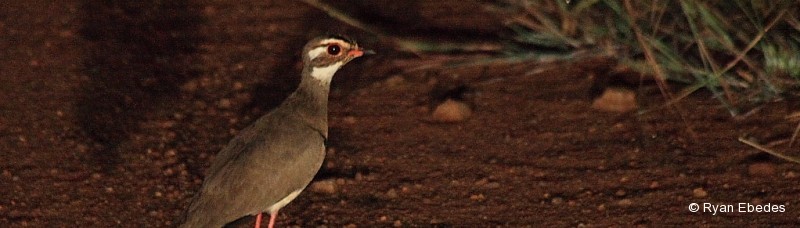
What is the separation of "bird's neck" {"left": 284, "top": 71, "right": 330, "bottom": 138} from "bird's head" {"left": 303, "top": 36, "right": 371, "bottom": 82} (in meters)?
0.03

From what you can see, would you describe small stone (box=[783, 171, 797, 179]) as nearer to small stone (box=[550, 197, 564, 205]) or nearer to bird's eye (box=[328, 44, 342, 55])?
small stone (box=[550, 197, 564, 205])

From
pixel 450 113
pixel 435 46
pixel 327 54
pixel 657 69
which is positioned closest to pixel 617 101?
pixel 657 69

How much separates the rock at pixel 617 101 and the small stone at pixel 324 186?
1.35 m

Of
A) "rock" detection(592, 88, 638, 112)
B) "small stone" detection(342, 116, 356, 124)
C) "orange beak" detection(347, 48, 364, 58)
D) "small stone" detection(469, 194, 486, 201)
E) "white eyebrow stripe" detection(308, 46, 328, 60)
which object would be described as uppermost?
"rock" detection(592, 88, 638, 112)

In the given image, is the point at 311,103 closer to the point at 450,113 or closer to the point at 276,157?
the point at 276,157

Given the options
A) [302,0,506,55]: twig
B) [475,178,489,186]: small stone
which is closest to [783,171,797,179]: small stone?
[475,178,489,186]: small stone

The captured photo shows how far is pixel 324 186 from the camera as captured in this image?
571cm

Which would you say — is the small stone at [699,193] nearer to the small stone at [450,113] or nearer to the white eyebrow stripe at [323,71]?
the small stone at [450,113]

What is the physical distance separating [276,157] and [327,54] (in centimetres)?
51

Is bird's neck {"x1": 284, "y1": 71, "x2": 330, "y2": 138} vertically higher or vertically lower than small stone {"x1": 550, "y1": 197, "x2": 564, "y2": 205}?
lower

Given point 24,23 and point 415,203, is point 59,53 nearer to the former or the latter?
point 24,23

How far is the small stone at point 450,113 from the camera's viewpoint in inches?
247

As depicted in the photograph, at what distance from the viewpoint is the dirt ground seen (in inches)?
215

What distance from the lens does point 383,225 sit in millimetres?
5387
